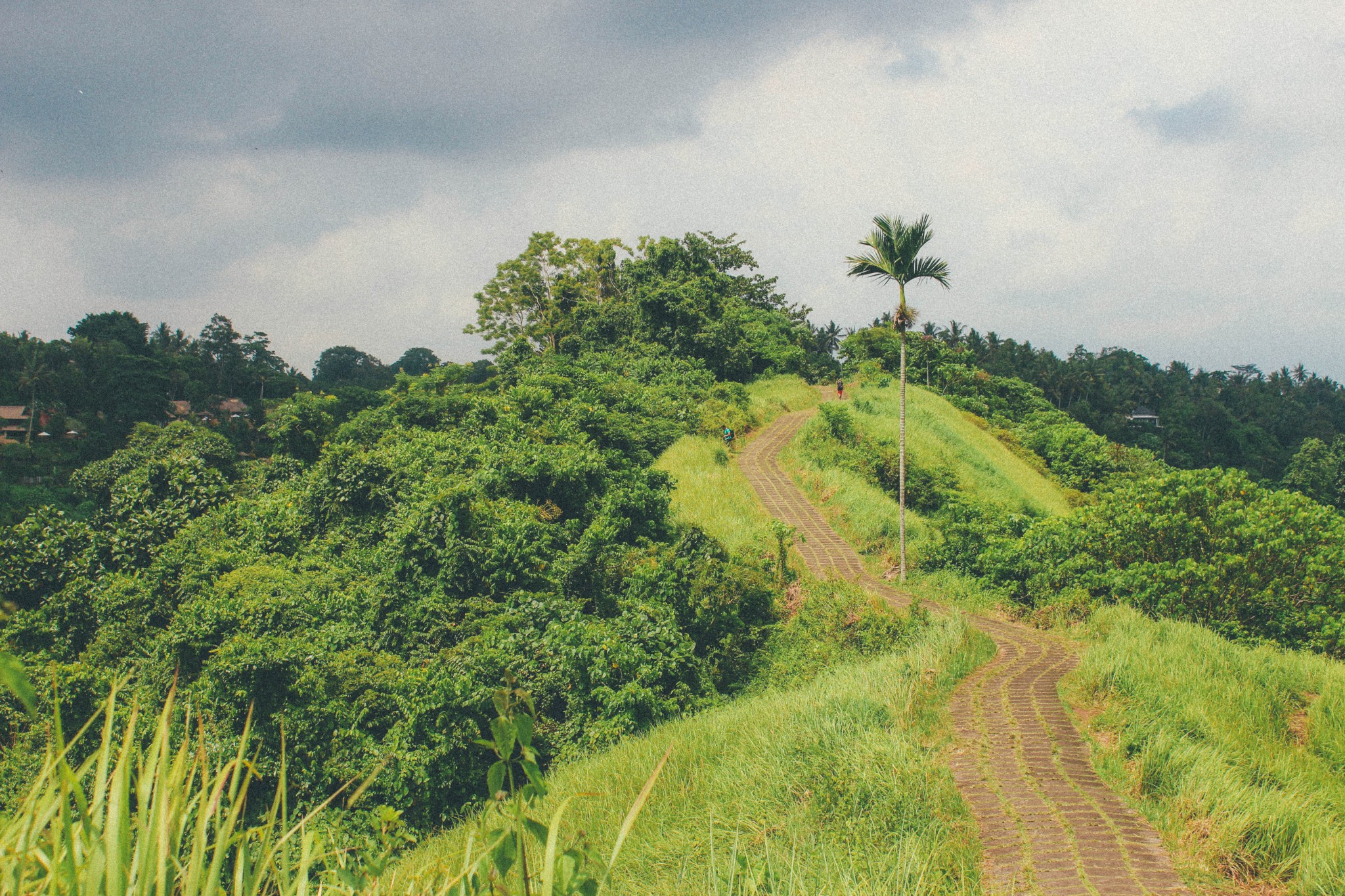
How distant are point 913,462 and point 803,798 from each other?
14.2 meters

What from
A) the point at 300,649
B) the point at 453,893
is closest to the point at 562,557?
A: the point at 300,649

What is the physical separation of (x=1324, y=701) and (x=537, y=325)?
31.1m

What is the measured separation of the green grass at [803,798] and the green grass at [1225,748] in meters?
1.32

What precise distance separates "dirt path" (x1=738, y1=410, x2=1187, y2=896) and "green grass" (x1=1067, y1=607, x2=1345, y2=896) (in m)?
0.21

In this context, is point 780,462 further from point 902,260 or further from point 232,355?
point 232,355

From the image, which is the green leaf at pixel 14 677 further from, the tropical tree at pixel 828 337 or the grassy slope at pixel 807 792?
the tropical tree at pixel 828 337

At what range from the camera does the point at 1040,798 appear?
5004mm

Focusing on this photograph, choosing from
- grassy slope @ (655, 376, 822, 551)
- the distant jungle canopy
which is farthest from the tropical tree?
grassy slope @ (655, 376, 822, 551)

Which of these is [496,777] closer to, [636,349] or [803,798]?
[803,798]

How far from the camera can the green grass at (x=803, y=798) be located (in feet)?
13.4

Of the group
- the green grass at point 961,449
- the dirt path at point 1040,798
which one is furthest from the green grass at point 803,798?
the green grass at point 961,449

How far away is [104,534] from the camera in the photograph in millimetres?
15672

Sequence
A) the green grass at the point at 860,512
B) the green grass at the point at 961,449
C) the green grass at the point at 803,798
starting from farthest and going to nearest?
1. the green grass at the point at 961,449
2. the green grass at the point at 860,512
3. the green grass at the point at 803,798

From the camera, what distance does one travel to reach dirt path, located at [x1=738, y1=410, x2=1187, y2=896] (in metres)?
4.12
